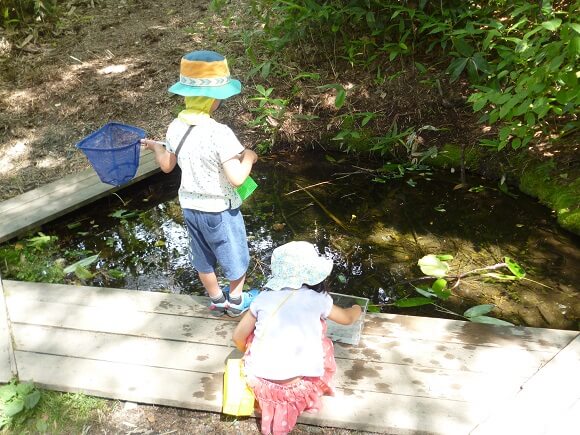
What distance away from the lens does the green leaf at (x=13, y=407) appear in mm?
2324

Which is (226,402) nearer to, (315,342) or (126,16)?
(315,342)

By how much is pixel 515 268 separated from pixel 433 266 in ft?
1.95

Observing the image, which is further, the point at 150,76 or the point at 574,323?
the point at 150,76

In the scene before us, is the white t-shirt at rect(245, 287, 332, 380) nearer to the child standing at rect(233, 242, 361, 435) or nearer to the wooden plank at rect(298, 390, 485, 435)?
the child standing at rect(233, 242, 361, 435)

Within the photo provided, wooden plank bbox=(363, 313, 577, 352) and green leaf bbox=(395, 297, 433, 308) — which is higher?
wooden plank bbox=(363, 313, 577, 352)

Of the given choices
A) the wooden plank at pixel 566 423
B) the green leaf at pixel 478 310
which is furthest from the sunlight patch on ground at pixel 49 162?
the wooden plank at pixel 566 423

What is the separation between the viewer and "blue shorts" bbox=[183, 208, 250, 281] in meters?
2.52

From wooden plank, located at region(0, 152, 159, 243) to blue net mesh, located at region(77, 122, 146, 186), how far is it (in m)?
1.06

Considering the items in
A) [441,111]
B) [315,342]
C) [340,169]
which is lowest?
[340,169]

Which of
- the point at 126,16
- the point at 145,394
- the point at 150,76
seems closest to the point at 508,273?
the point at 145,394

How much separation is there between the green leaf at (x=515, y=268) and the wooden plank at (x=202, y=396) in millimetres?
1568

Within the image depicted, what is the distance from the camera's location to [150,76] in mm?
6320

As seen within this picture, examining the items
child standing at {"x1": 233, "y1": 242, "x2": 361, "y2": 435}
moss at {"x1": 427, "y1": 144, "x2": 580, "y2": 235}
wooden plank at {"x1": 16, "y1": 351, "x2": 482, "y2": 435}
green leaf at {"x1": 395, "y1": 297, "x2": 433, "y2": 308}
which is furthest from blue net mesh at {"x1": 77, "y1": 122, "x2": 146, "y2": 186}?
moss at {"x1": 427, "y1": 144, "x2": 580, "y2": 235}

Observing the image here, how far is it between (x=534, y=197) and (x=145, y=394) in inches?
144
